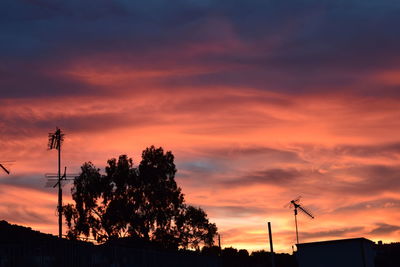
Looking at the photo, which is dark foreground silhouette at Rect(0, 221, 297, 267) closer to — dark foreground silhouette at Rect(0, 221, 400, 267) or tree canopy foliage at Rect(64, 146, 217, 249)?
dark foreground silhouette at Rect(0, 221, 400, 267)

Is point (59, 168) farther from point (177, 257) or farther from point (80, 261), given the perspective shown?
point (80, 261)

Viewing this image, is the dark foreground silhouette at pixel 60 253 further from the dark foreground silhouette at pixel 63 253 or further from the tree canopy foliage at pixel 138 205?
the tree canopy foliage at pixel 138 205

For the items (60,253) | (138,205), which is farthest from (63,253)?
(138,205)

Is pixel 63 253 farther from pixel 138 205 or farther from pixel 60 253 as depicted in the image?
pixel 138 205

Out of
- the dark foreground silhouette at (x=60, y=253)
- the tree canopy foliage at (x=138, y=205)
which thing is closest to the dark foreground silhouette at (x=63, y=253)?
the dark foreground silhouette at (x=60, y=253)

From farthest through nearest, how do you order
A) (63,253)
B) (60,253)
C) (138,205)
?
(138,205)
(63,253)
(60,253)

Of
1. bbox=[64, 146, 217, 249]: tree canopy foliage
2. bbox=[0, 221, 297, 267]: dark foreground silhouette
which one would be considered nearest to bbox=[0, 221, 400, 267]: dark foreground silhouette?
bbox=[0, 221, 297, 267]: dark foreground silhouette

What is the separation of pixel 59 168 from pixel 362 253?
37.0 meters

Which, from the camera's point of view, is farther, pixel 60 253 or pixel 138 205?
→ pixel 138 205

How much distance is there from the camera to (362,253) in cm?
6725

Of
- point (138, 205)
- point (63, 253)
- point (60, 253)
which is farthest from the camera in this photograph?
point (138, 205)

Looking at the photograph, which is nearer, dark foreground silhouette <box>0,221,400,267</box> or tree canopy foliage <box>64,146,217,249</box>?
dark foreground silhouette <box>0,221,400,267</box>

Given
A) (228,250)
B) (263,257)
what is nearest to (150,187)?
(263,257)

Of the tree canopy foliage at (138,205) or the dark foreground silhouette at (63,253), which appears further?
the tree canopy foliage at (138,205)
